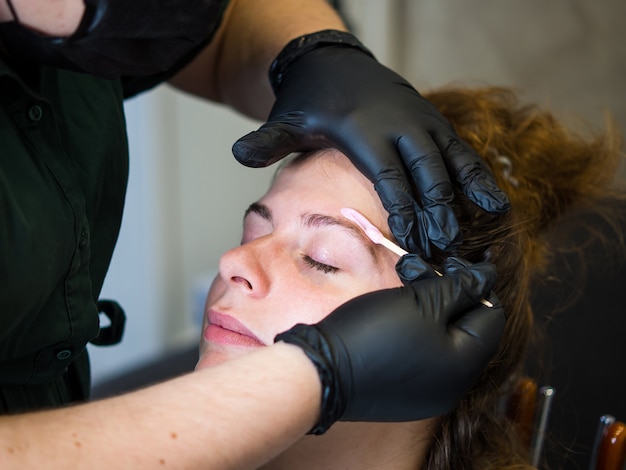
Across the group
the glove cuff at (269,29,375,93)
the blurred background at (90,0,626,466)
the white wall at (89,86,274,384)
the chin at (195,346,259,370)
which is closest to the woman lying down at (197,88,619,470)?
the chin at (195,346,259,370)

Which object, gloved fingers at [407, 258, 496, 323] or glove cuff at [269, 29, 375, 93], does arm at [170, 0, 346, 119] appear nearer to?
glove cuff at [269, 29, 375, 93]

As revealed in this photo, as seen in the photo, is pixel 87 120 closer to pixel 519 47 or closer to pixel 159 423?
pixel 159 423

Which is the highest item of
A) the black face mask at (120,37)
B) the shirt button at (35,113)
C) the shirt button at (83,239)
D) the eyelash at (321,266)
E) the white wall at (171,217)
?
the black face mask at (120,37)

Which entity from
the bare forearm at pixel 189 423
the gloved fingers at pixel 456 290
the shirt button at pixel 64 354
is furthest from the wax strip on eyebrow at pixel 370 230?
the shirt button at pixel 64 354

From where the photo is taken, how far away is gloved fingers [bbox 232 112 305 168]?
120 cm

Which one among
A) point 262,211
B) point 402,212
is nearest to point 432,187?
point 402,212

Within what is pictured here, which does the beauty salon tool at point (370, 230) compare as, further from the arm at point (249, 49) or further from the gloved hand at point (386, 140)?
the arm at point (249, 49)

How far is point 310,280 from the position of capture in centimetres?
121

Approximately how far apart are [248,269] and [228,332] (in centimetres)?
11

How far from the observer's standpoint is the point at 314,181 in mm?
1293

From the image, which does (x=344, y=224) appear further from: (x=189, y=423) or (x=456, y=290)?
(x=189, y=423)

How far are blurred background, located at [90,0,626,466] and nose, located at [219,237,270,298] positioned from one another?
1.97 m

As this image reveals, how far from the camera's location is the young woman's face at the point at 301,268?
1188mm

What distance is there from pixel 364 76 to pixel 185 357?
145 centimetres
